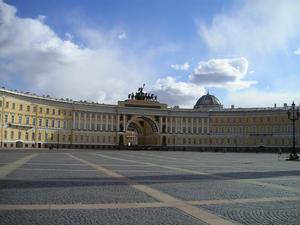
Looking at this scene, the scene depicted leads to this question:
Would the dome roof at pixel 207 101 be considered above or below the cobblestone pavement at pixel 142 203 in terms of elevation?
above

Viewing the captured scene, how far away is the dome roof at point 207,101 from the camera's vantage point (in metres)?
153

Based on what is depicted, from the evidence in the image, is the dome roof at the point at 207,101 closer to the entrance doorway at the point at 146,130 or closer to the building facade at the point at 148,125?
the building facade at the point at 148,125

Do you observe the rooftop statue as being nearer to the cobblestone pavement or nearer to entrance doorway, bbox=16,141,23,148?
entrance doorway, bbox=16,141,23,148

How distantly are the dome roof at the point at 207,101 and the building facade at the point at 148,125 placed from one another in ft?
12.5

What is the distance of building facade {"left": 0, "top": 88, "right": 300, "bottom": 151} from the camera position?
348 feet

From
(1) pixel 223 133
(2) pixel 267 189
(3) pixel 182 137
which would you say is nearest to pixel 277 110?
(1) pixel 223 133

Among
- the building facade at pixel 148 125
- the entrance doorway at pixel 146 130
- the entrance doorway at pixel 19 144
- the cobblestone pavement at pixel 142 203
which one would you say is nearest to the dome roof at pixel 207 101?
the building facade at pixel 148 125

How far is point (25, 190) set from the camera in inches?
509

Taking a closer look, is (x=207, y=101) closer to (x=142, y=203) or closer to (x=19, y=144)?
(x=19, y=144)

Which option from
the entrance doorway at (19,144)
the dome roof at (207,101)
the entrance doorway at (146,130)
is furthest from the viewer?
the dome roof at (207,101)

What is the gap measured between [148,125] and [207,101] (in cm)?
2979

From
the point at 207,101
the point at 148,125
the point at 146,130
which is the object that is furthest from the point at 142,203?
the point at 207,101

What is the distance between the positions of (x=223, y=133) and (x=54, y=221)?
129784mm

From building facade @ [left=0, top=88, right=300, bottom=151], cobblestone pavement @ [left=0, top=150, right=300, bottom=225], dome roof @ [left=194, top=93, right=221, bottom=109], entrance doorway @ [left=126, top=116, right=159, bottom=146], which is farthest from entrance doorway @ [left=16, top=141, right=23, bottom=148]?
cobblestone pavement @ [left=0, top=150, right=300, bottom=225]
